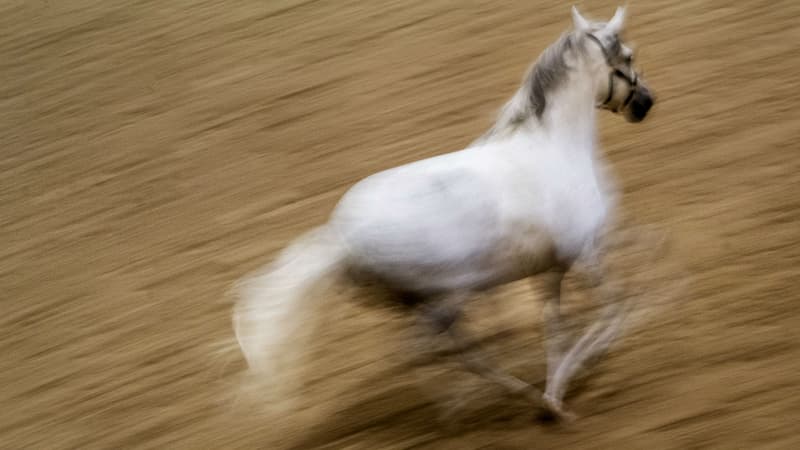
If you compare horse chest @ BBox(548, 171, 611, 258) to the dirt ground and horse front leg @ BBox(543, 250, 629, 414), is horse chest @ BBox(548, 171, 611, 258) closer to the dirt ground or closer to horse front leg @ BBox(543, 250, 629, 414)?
horse front leg @ BBox(543, 250, 629, 414)

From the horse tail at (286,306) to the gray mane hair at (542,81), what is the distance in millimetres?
661

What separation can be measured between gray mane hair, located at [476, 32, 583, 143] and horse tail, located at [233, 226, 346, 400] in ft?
2.17

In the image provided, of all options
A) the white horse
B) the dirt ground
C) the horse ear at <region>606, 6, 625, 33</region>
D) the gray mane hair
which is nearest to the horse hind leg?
the white horse

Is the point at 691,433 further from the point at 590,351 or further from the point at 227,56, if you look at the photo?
the point at 227,56

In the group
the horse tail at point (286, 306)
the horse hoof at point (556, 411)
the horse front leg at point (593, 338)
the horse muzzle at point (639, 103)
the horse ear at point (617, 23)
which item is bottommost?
the horse hoof at point (556, 411)

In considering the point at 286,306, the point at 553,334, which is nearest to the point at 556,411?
the point at 553,334

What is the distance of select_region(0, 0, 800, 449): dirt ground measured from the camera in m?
2.73

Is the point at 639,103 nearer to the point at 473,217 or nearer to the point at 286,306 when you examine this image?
the point at 473,217

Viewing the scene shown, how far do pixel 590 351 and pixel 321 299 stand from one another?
98 centimetres

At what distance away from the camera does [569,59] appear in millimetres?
2436

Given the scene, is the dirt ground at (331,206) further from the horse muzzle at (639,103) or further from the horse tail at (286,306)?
the horse muzzle at (639,103)

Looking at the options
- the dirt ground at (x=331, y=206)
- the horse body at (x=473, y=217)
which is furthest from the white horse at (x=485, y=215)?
the dirt ground at (x=331, y=206)

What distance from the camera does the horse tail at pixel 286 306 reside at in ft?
7.85

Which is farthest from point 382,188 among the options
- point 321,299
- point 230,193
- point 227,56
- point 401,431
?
point 227,56
